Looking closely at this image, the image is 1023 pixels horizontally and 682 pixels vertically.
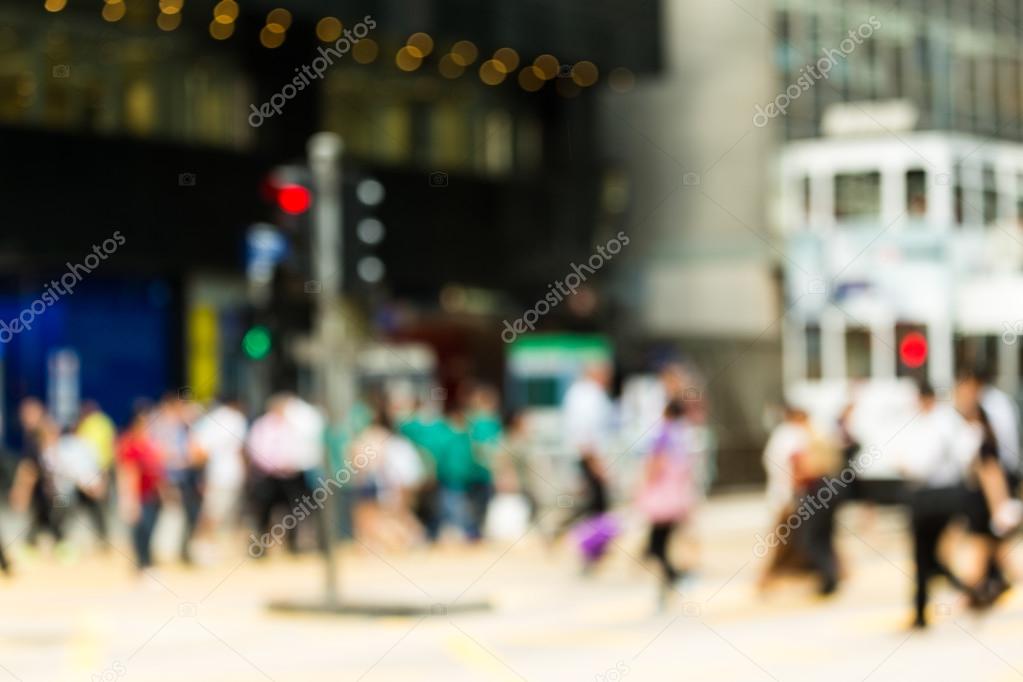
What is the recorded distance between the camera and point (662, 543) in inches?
577

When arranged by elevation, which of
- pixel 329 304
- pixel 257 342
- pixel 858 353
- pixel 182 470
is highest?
pixel 329 304

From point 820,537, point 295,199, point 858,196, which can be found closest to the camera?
point 295,199

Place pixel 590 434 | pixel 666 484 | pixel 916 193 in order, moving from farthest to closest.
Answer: pixel 916 193 → pixel 590 434 → pixel 666 484

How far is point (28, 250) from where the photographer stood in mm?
28406

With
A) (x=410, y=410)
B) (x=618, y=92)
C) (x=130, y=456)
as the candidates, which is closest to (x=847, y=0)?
(x=618, y=92)

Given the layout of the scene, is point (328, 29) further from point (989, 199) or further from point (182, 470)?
point (182, 470)

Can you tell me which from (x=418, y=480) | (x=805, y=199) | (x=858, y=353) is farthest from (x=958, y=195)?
(x=418, y=480)

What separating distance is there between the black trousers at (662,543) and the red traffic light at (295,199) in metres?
3.32

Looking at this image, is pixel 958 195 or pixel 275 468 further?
pixel 958 195

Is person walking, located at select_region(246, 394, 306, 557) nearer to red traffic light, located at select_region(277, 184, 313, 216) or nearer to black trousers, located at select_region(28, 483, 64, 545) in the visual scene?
black trousers, located at select_region(28, 483, 64, 545)

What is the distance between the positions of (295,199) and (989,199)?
20804 mm

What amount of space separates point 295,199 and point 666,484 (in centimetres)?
327

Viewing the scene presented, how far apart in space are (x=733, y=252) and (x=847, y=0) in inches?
230

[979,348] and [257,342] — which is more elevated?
[257,342]
